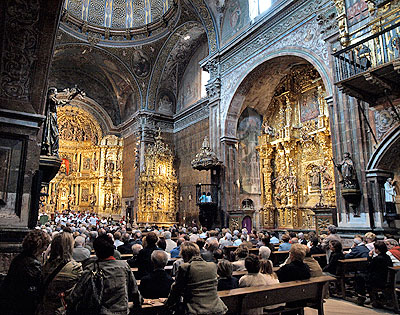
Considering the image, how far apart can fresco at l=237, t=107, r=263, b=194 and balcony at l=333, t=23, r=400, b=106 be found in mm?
7433

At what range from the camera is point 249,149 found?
16484 millimetres

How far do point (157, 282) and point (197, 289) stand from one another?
0.71 m

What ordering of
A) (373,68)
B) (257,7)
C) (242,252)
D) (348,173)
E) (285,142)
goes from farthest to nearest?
(285,142)
(257,7)
(348,173)
(373,68)
(242,252)

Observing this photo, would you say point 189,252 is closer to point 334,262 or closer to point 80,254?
point 80,254

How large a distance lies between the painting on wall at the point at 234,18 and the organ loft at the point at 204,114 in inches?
2.9

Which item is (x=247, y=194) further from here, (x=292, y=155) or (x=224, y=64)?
(x=224, y=64)

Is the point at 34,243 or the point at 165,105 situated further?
the point at 165,105

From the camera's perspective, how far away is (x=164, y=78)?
22.4m

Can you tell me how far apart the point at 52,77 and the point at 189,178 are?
42.4 feet

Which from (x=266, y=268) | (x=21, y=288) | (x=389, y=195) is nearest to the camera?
(x=21, y=288)

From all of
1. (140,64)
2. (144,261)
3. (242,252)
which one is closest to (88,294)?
(144,261)

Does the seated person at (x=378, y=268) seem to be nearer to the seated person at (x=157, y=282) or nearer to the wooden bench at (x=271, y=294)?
the wooden bench at (x=271, y=294)

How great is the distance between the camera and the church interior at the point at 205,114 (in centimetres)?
527

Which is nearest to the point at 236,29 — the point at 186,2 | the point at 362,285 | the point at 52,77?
the point at 186,2
